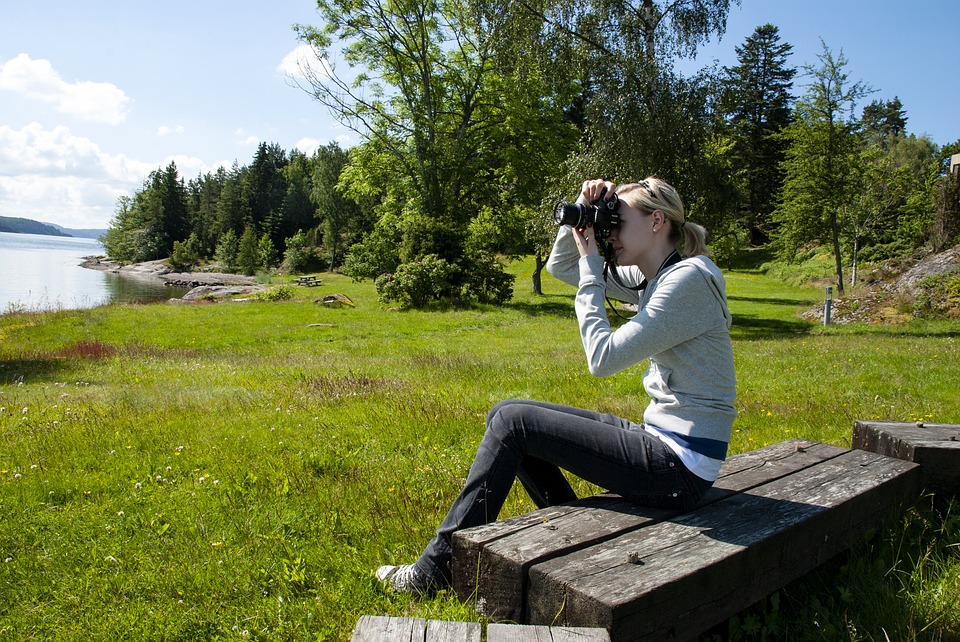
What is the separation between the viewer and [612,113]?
58.8ft

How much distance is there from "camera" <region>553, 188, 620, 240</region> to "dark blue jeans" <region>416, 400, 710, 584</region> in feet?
2.88

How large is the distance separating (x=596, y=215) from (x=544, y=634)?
1.83 meters

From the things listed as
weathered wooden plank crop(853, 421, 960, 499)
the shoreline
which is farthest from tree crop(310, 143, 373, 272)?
weathered wooden plank crop(853, 421, 960, 499)

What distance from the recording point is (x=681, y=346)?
9.00ft

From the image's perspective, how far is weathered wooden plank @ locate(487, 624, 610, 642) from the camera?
1.84m

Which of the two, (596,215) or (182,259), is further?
(182,259)

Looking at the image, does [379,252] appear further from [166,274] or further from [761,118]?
[166,274]

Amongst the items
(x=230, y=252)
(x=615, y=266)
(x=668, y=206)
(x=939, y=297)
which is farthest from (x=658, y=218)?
(x=230, y=252)

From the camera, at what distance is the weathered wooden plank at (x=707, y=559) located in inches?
79.4

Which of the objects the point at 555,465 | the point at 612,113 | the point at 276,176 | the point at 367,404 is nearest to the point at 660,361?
the point at 555,465

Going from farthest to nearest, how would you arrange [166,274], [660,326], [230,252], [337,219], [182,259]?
[182,259] < [230,252] < [166,274] < [337,219] < [660,326]

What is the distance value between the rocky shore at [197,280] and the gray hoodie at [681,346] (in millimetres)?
33598

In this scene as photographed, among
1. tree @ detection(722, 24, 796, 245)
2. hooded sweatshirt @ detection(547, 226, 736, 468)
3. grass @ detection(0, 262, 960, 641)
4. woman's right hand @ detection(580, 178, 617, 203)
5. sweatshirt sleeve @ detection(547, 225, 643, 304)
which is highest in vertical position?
tree @ detection(722, 24, 796, 245)

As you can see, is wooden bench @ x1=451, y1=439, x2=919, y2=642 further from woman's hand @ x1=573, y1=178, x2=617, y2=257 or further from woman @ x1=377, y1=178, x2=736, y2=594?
woman's hand @ x1=573, y1=178, x2=617, y2=257
